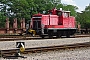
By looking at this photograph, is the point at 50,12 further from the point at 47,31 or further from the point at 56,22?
the point at 47,31

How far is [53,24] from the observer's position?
33000 millimetres

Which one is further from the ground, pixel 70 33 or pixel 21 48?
pixel 21 48

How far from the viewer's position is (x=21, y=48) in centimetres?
1434

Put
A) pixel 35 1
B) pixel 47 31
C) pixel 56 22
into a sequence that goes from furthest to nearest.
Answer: pixel 35 1 < pixel 56 22 < pixel 47 31

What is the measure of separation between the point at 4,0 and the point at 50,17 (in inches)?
1455

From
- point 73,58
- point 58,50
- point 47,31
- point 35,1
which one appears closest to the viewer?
point 73,58

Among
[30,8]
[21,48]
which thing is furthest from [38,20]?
[30,8]

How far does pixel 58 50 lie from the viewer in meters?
17.7

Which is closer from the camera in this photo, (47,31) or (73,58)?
(73,58)

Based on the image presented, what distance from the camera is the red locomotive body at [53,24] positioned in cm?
3120

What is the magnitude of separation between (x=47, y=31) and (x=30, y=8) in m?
35.5

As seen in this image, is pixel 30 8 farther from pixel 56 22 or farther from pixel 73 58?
pixel 73 58

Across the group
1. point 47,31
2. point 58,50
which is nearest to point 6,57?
point 58,50

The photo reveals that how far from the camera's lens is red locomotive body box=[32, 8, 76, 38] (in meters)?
31.2
